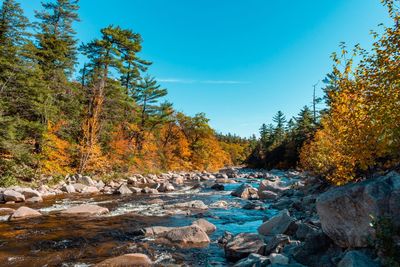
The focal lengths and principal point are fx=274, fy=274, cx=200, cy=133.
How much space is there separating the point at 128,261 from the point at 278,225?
4.57 meters

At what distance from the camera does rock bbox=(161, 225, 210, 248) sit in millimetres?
8172

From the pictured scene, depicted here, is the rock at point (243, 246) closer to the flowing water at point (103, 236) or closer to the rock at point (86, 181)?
the flowing water at point (103, 236)

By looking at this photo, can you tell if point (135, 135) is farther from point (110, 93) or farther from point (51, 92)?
point (51, 92)

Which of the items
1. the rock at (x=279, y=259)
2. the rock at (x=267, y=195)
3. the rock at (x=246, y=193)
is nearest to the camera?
the rock at (x=279, y=259)

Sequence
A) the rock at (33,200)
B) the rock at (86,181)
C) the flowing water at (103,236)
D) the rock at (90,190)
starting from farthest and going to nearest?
the rock at (86,181) → the rock at (90,190) → the rock at (33,200) → the flowing water at (103,236)

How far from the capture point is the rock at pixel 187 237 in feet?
26.8

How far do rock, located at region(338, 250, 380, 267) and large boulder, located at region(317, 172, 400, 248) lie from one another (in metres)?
0.39

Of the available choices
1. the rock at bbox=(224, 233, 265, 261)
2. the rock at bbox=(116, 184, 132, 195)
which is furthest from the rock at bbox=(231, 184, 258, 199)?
Answer: the rock at bbox=(224, 233, 265, 261)

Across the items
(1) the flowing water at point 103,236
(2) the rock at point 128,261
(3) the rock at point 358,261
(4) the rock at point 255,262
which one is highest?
(3) the rock at point 358,261

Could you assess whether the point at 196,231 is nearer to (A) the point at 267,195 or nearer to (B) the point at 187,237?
(B) the point at 187,237

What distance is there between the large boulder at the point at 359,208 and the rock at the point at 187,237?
13.1 feet

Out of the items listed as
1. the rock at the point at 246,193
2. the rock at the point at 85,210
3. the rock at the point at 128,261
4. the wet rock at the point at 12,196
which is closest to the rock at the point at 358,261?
the rock at the point at 128,261

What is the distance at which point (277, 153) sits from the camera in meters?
60.4

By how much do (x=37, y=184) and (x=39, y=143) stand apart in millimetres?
4454
